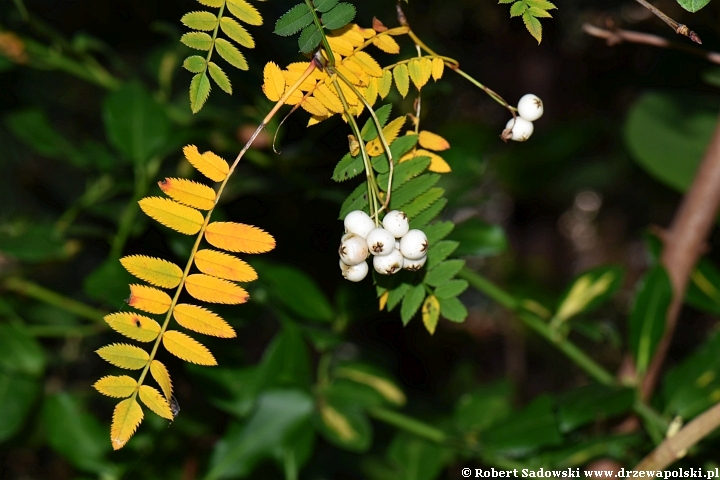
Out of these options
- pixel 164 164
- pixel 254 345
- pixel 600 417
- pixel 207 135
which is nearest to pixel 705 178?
pixel 600 417

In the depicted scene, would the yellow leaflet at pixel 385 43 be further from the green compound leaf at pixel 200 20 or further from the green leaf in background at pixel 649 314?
the green leaf in background at pixel 649 314

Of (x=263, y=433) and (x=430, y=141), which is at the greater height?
(x=430, y=141)

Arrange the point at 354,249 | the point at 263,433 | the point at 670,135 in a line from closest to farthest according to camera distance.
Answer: the point at 354,249 → the point at 263,433 → the point at 670,135

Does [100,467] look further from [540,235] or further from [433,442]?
[540,235]

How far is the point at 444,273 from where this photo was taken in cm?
45

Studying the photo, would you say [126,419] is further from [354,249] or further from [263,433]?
[263,433]

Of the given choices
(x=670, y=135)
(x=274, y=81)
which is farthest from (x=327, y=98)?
(x=670, y=135)

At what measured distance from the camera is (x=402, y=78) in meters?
0.45

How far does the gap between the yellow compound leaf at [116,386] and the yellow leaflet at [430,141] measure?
0.77ft

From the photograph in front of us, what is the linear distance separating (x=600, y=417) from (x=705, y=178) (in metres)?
0.28

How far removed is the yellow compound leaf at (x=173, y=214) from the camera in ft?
1.35

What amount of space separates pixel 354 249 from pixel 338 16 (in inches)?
5.6

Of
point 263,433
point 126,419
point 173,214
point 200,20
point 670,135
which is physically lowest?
point 263,433

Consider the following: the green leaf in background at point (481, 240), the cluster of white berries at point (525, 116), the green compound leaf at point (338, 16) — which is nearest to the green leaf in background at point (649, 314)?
the green leaf in background at point (481, 240)
